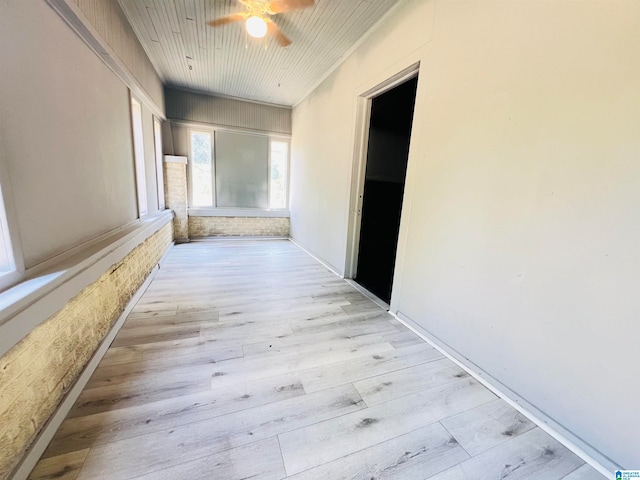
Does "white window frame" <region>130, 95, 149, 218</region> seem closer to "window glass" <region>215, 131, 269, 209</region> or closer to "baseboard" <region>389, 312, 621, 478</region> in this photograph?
"window glass" <region>215, 131, 269, 209</region>

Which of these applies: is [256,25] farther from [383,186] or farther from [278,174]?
[278,174]

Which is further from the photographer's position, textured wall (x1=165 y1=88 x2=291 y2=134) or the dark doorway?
textured wall (x1=165 y1=88 x2=291 y2=134)

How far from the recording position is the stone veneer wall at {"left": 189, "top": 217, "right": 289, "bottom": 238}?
18.0 ft

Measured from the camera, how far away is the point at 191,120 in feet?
16.3

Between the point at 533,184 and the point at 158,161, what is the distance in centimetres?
522

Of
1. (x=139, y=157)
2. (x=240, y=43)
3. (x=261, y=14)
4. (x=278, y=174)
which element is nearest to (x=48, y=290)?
(x=139, y=157)

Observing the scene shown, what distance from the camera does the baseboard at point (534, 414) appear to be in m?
1.21

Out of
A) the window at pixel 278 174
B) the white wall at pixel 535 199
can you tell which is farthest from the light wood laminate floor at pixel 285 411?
the window at pixel 278 174

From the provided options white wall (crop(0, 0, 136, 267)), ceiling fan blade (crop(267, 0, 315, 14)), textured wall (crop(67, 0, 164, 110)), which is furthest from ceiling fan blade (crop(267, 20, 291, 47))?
white wall (crop(0, 0, 136, 267))

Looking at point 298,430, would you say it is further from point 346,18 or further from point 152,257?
point 346,18

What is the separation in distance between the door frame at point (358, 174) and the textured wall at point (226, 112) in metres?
3.02

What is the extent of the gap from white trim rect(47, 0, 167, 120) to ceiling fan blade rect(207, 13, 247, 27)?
1003 millimetres

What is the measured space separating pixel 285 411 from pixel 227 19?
11.5ft

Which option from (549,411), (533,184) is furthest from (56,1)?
(549,411)
